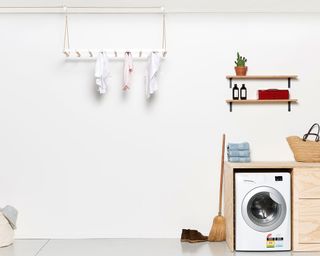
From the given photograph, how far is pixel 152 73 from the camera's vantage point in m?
4.71

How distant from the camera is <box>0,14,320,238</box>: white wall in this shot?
4961 millimetres

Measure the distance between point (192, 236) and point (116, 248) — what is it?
756mm

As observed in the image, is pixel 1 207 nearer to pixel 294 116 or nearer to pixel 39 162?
pixel 39 162

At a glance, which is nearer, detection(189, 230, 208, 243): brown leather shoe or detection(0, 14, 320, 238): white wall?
detection(189, 230, 208, 243): brown leather shoe

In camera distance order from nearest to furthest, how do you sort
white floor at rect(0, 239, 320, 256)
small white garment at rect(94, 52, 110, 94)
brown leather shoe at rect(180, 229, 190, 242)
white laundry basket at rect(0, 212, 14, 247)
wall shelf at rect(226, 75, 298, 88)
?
white floor at rect(0, 239, 320, 256), white laundry basket at rect(0, 212, 14, 247), small white garment at rect(94, 52, 110, 94), brown leather shoe at rect(180, 229, 190, 242), wall shelf at rect(226, 75, 298, 88)

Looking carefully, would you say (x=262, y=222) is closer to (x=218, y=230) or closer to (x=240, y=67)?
(x=218, y=230)

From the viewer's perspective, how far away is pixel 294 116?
4.98 meters

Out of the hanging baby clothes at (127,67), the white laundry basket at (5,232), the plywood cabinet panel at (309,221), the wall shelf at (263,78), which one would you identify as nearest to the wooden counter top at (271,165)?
the plywood cabinet panel at (309,221)

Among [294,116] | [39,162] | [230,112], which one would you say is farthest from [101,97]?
[294,116]

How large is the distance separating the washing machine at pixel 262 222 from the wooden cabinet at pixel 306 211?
2.4 inches

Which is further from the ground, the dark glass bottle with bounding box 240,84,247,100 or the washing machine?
the dark glass bottle with bounding box 240,84,247,100

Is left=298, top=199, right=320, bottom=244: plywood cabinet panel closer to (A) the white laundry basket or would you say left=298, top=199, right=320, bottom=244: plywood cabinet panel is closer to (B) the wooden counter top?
(B) the wooden counter top

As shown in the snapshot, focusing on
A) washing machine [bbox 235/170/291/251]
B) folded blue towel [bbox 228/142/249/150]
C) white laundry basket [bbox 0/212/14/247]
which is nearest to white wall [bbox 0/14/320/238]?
folded blue towel [bbox 228/142/249/150]

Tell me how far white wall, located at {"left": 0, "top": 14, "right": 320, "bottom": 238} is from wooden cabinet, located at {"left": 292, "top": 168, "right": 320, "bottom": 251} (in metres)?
0.66
